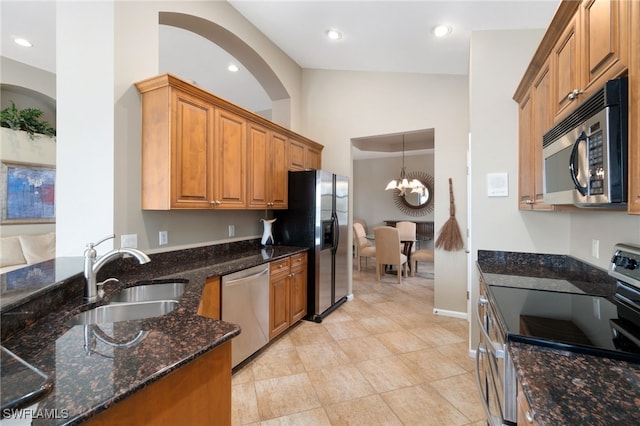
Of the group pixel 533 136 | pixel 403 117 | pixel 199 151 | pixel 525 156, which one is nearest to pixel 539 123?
pixel 533 136

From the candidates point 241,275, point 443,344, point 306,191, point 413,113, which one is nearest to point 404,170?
point 413,113

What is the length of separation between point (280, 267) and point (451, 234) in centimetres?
217

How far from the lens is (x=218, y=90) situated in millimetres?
4715

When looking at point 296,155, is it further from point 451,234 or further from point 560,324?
point 560,324

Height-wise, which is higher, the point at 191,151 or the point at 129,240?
the point at 191,151

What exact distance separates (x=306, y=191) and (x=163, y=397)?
2641mm

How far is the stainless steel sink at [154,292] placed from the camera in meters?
1.76

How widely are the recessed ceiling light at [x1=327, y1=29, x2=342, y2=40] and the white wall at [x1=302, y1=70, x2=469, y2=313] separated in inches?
35.9

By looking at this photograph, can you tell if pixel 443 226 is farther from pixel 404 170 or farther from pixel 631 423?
pixel 404 170

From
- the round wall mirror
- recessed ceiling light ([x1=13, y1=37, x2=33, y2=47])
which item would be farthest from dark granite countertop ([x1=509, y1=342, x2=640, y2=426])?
the round wall mirror

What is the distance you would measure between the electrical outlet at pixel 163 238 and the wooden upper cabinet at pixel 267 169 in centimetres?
80

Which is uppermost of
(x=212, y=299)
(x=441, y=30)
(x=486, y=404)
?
(x=441, y=30)

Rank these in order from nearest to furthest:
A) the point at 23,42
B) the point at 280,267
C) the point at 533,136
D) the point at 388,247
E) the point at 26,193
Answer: the point at 533,136 < the point at 280,267 < the point at 23,42 < the point at 26,193 < the point at 388,247

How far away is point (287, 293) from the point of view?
2.97 metres
